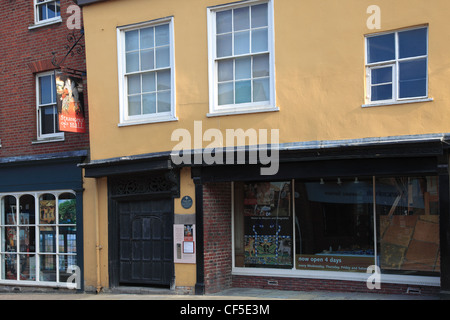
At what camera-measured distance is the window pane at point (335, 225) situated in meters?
11.0

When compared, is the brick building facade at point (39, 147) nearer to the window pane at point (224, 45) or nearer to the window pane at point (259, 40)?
the window pane at point (224, 45)

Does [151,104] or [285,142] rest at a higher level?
[151,104]

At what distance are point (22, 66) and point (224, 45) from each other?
19.2 feet

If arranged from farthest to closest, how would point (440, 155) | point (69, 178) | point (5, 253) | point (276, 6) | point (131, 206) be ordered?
point (5, 253)
point (69, 178)
point (131, 206)
point (276, 6)
point (440, 155)

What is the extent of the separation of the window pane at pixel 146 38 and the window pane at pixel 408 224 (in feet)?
18.0

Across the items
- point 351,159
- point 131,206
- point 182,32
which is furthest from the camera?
point 131,206

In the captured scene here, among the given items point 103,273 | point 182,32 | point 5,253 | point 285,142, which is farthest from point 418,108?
point 5,253

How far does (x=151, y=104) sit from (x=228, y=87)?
6.05 ft

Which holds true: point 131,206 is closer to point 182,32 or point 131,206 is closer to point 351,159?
point 182,32

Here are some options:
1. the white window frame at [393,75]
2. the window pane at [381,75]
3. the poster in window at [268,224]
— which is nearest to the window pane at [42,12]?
the poster in window at [268,224]

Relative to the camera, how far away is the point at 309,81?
1047 cm

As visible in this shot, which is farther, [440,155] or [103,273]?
[103,273]

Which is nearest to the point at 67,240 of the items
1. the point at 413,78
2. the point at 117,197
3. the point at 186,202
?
the point at 117,197

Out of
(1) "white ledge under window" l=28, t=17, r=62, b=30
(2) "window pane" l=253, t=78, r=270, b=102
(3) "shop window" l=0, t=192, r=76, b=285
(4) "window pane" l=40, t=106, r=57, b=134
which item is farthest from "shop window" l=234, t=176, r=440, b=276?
(1) "white ledge under window" l=28, t=17, r=62, b=30
